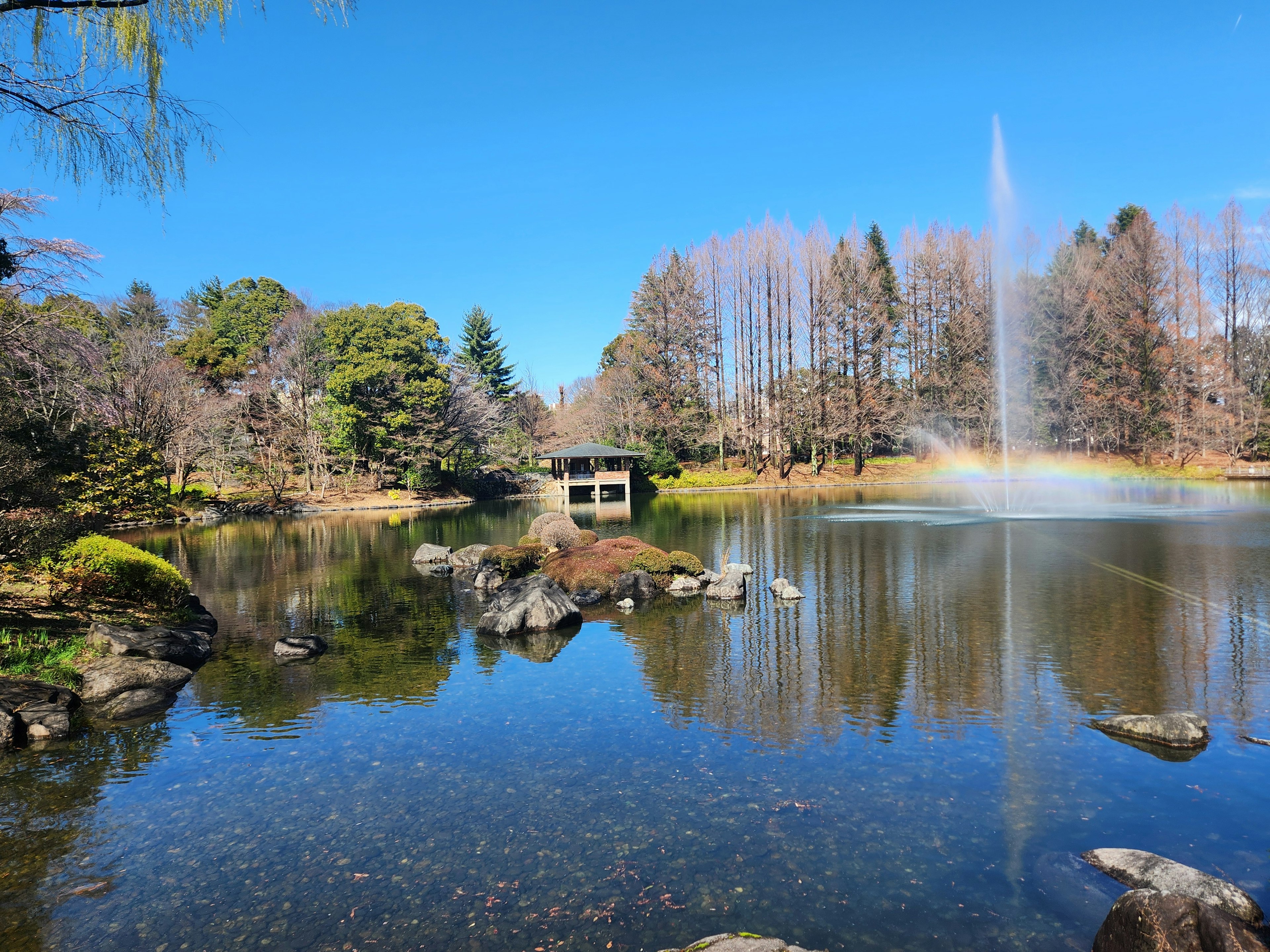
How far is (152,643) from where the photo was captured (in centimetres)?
1121

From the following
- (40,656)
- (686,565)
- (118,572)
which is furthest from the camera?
(686,565)

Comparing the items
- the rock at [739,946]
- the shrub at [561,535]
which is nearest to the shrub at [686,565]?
the shrub at [561,535]

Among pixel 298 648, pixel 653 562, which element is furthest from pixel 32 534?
pixel 653 562

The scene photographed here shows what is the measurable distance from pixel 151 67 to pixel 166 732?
24.3 ft

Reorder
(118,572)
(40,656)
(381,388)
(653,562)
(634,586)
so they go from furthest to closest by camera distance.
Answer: (381,388) → (653,562) → (634,586) → (118,572) → (40,656)

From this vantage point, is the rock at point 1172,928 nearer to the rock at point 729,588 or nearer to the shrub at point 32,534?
the rock at point 729,588

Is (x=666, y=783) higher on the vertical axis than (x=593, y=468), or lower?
lower

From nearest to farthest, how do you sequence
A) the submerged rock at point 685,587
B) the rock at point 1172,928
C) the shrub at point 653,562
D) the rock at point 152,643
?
1. the rock at point 1172,928
2. the rock at point 152,643
3. the submerged rock at point 685,587
4. the shrub at point 653,562

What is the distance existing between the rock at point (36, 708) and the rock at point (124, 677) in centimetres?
60

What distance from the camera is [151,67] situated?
19.7 ft

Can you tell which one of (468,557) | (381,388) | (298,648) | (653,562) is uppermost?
(381,388)

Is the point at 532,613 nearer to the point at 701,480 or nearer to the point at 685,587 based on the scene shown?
the point at 685,587

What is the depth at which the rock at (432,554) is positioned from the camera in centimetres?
2217

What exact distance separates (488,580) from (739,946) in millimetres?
14813
